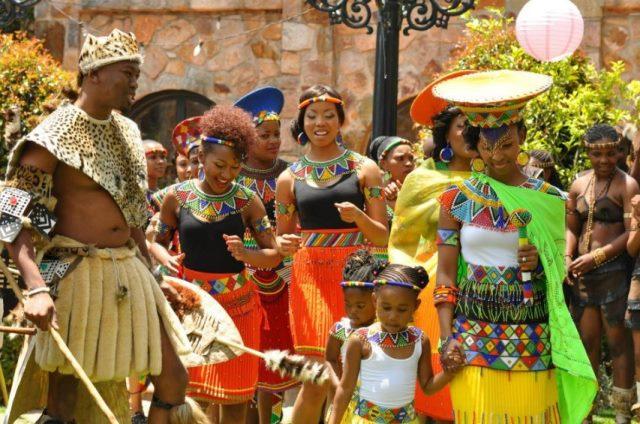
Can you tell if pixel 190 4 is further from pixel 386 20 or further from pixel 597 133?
pixel 597 133

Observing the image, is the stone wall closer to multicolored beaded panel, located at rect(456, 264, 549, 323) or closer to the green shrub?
the green shrub

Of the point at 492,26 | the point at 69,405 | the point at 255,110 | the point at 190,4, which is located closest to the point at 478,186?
the point at 69,405

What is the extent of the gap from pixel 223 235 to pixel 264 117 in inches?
60.2

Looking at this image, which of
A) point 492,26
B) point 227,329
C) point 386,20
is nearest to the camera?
point 227,329

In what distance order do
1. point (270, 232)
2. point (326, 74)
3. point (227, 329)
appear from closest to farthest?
1. point (227, 329)
2. point (270, 232)
3. point (326, 74)

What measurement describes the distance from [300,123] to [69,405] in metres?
2.96

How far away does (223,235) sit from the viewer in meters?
7.83

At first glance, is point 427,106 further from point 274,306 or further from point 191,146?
point 191,146

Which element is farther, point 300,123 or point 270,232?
point 300,123

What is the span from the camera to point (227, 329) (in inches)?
283

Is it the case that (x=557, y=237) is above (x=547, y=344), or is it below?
above

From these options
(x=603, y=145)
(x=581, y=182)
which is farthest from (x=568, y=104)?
(x=603, y=145)

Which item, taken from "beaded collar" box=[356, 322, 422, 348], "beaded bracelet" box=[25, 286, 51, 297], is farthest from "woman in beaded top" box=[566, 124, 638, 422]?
"beaded bracelet" box=[25, 286, 51, 297]

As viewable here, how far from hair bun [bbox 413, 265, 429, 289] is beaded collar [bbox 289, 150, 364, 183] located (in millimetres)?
1578
